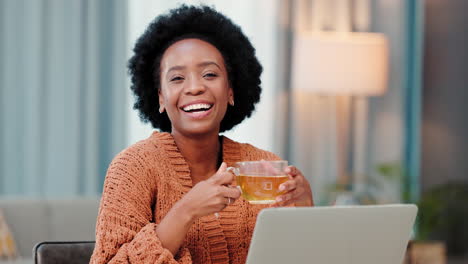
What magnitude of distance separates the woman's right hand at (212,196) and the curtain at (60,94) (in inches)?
107

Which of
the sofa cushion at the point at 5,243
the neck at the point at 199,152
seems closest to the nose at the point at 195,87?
the neck at the point at 199,152

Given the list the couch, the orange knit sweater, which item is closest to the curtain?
the couch

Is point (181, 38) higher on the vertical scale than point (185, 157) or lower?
higher

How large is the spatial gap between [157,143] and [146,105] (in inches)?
6.4

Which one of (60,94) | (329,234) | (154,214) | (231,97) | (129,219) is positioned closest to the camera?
(329,234)

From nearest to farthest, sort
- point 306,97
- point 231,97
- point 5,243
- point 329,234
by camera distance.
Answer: point 329,234 < point 231,97 < point 5,243 < point 306,97

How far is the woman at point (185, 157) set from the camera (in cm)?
135

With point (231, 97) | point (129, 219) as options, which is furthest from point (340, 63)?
point (129, 219)

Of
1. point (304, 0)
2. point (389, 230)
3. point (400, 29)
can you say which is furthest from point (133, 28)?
point (389, 230)

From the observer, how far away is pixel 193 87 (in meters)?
1.58

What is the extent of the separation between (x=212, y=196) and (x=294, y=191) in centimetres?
23

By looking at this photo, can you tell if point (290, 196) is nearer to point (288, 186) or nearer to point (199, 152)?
point (288, 186)

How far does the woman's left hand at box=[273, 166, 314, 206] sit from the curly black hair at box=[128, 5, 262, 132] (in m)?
0.35

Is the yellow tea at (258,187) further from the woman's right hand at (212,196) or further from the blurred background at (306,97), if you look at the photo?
the blurred background at (306,97)
